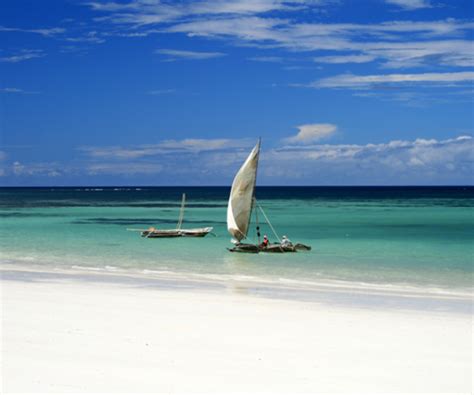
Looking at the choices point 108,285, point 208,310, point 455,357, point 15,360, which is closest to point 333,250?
point 108,285

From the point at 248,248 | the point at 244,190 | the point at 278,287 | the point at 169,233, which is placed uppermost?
the point at 278,287

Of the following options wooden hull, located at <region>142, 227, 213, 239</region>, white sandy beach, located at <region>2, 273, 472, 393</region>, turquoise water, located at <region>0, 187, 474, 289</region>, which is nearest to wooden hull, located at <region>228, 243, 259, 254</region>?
turquoise water, located at <region>0, 187, 474, 289</region>

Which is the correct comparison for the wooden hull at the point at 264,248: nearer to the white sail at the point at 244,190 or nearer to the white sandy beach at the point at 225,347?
the white sail at the point at 244,190

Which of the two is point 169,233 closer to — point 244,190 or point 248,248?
point 244,190

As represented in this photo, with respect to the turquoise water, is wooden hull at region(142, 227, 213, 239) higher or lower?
lower

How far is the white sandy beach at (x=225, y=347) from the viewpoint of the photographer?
368 inches

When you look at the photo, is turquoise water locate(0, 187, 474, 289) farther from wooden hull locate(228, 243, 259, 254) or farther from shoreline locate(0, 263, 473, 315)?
shoreline locate(0, 263, 473, 315)

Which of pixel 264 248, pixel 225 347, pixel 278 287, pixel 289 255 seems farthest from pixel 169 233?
pixel 225 347

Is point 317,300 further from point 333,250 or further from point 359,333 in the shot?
point 333,250

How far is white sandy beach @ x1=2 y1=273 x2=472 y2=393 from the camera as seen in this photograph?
9.34m

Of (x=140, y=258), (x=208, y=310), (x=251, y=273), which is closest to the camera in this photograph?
(x=208, y=310)

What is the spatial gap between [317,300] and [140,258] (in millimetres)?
15318

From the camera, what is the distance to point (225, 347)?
36.9ft

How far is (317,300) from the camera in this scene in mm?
17406
